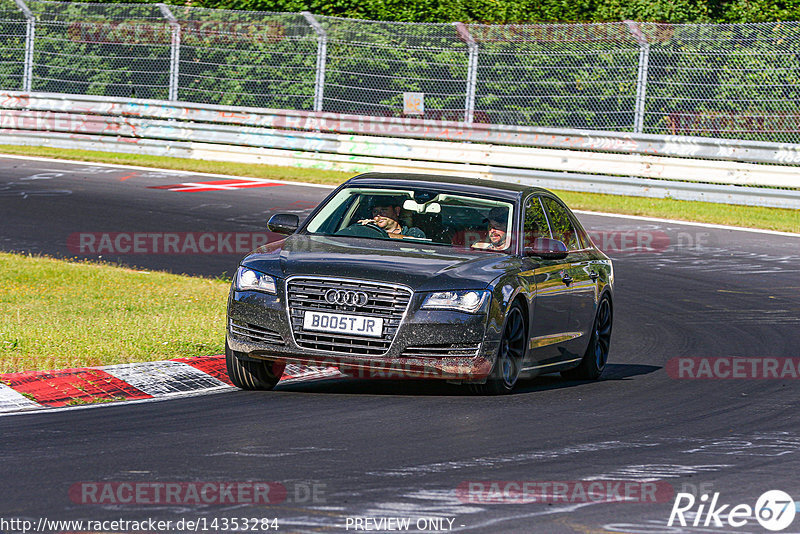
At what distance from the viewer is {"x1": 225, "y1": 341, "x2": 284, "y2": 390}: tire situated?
905cm

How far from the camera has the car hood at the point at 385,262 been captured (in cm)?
872

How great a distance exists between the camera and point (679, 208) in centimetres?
2209

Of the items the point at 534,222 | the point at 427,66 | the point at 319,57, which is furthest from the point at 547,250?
the point at 319,57

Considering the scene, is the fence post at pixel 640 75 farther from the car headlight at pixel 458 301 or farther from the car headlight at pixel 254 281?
the car headlight at pixel 254 281

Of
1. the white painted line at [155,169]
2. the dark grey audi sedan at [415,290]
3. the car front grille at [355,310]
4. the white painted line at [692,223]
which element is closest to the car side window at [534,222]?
the dark grey audi sedan at [415,290]

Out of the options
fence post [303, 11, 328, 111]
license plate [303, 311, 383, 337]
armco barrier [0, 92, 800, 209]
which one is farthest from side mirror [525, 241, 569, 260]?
fence post [303, 11, 328, 111]

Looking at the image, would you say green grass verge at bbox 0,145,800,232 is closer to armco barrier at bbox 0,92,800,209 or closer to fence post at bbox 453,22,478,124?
armco barrier at bbox 0,92,800,209

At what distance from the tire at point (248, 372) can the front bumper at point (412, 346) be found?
22 centimetres

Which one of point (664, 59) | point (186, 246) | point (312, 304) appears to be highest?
point (664, 59)

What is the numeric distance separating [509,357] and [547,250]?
91 centimetres

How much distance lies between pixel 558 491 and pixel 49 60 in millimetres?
23035

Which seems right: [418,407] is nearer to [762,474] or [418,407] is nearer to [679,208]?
[762,474]

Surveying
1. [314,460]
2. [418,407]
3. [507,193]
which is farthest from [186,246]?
[314,460]

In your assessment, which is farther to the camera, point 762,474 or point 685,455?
point 685,455
